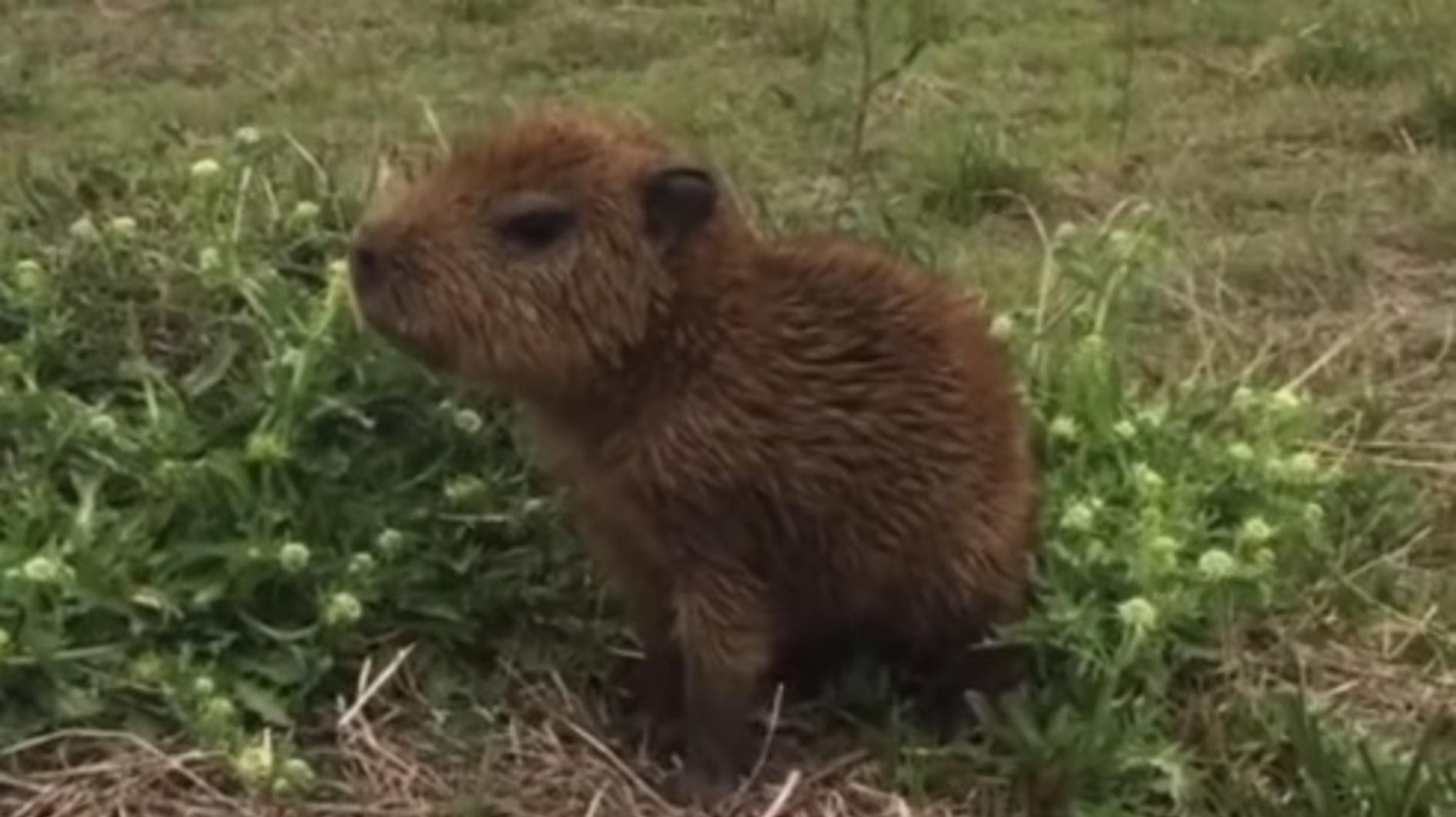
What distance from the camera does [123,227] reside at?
538 centimetres

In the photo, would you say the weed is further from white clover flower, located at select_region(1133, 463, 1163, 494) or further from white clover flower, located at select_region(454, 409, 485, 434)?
white clover flower, located at select_region(454, 409, 485, 434)

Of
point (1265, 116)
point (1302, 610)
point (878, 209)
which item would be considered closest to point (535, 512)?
point (1302, 610)

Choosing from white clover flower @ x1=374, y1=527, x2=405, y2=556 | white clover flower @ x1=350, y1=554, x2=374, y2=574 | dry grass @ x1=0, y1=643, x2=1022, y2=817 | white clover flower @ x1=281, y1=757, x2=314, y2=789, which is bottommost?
dry grass @ x1=0, y1=643, x2=1022, y2=817

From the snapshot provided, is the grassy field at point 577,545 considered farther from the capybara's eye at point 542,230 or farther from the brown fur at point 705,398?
the capybara's eye at point 542,230

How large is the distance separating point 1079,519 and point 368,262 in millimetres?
1037

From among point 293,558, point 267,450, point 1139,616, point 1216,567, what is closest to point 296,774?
point 293,558

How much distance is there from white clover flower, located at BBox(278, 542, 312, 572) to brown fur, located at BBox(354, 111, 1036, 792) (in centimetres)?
33

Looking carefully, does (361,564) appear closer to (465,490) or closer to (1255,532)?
(465,490)

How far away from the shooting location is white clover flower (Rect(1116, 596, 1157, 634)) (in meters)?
4.62

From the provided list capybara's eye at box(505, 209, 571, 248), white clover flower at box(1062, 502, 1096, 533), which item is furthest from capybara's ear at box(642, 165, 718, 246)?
white clover flower at box(1062, 502, 1096, 533)

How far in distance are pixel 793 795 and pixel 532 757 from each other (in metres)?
0.34

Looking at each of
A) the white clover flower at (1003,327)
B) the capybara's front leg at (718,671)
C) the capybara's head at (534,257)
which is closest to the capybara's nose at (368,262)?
the capybara's head at (534,257)

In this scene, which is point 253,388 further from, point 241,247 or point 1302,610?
point 1302,610

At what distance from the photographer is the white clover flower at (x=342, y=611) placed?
181 inches
